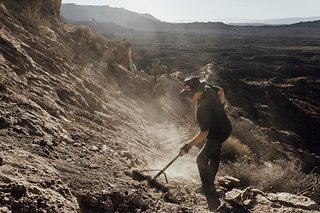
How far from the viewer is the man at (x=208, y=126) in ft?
15.0

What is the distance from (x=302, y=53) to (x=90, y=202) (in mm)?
80925

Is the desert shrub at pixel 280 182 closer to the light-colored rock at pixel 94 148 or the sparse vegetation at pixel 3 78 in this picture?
the light-colored rock at pixel 94 148

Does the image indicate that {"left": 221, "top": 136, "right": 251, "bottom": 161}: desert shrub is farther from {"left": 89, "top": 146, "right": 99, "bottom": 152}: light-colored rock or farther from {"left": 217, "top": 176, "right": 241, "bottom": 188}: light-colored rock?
{"left": 89, "top": 146, "right": 99, "bottom": 152}: light-colored rock

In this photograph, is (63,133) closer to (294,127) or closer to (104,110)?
(104,110)

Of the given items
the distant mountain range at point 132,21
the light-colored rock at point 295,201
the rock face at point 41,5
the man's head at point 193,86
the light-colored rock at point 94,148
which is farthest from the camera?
the distant mountain range at point 132,21

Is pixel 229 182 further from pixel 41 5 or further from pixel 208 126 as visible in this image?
pixel 41 5

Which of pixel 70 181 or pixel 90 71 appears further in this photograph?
pixel 90 71

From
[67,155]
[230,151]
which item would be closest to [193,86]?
[67,155]

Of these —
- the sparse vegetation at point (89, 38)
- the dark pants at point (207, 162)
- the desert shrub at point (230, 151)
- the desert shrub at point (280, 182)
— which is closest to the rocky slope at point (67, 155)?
the dark pants at point (207, 162)

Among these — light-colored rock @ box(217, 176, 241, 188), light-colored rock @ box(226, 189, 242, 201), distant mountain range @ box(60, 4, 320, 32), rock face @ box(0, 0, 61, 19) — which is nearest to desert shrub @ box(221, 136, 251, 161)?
light-colored rock @ box(217, 176, 241, 188)

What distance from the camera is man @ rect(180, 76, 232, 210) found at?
457cm

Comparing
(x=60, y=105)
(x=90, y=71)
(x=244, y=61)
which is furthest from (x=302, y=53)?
(x=60, y=105)

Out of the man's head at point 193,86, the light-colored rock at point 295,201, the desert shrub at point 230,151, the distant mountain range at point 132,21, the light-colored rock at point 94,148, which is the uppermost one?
the distant mountain range at point 132,21

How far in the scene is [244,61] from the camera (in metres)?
66.2
